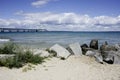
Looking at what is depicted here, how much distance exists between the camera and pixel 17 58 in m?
10.5

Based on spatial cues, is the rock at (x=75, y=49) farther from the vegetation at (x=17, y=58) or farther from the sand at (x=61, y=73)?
the vegetation at (x=17, y=58)

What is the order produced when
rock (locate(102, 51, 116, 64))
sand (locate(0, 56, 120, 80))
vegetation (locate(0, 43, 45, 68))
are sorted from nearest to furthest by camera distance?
sand (locate(0, 56, 120, 80)) → vegetation (locate(0, 43, 45, 68)) → rock (locate(102, 51, 116, 64))

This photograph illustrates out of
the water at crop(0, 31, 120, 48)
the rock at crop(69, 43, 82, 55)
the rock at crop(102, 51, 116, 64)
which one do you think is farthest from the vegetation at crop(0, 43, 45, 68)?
the water at crop(0, 31, 120, 48)

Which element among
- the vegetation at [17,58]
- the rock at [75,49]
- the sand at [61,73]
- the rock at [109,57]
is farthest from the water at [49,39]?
the sand at [61,73]

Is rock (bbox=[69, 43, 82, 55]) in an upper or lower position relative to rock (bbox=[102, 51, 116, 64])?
upper

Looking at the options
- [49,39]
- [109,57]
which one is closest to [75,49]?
[109,57]

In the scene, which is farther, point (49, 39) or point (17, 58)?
point (49, 39)

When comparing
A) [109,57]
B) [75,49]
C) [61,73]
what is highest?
[75,49]

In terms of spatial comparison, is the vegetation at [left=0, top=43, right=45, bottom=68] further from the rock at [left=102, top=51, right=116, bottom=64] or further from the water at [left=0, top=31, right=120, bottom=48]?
the water at [left=0, top=31, right=120, bottom=48]

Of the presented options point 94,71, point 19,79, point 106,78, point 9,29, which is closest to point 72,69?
point 94,71

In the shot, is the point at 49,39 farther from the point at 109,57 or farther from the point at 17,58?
the point at 17,58

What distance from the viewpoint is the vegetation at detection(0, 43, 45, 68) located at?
1012 cm

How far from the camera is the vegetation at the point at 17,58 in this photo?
10.1 m

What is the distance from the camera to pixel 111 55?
44.4 feet
